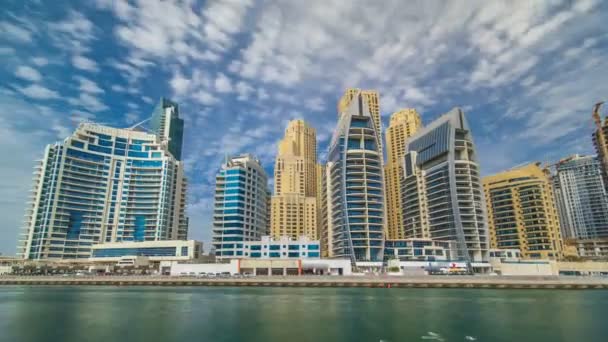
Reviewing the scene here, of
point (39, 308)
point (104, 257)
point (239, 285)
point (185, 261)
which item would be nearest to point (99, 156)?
point (104, 257)

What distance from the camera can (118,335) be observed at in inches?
1565

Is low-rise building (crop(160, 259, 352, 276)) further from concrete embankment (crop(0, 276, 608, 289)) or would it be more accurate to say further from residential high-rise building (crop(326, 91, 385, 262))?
concrete embankment (crop(0, 276, 608, 289))

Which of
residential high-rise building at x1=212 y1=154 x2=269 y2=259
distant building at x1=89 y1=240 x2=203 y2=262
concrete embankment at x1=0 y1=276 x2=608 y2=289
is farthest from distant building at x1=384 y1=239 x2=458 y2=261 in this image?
distant building at x1=89 y1=240 x2=203 y2=262

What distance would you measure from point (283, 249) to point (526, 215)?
406 feet

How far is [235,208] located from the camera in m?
178

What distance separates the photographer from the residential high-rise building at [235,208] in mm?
172250

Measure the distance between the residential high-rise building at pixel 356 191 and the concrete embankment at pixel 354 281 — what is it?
1496 inches

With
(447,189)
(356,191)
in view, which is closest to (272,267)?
(356,191)

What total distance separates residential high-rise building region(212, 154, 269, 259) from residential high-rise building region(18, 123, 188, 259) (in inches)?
1477

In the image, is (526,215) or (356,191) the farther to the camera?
(526,215)

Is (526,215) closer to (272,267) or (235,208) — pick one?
(272,267)

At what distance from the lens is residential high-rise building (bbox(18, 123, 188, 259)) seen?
6949 inches

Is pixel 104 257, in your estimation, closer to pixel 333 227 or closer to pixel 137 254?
pixel 137 254

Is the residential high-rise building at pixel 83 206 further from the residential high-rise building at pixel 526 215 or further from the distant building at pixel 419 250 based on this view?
the residential high-rise building at pixel 526 215
